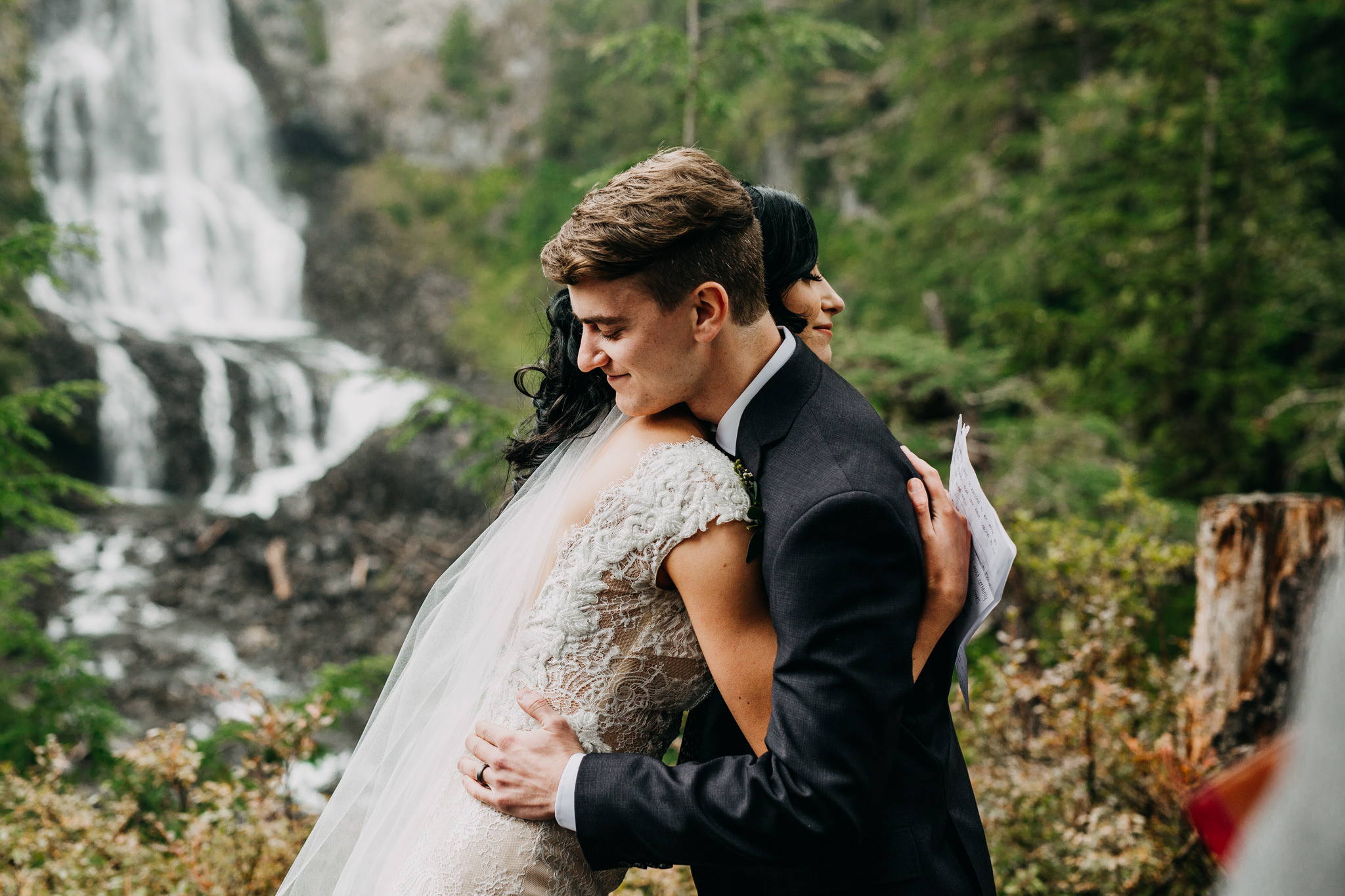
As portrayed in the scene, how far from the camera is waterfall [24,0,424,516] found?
50.3ft

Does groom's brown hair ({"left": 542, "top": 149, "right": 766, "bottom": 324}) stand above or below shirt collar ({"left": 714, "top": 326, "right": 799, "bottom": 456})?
above

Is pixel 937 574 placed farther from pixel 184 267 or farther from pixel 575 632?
pixel 184 267

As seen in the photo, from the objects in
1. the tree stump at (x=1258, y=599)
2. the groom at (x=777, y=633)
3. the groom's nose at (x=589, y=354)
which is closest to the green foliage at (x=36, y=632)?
the groom's nose at (x=589, y=354)

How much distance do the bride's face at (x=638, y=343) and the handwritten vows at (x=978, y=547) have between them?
0.54 m

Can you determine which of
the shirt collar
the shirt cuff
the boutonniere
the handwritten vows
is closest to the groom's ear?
the shirt collar

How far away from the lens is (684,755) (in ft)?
5.69

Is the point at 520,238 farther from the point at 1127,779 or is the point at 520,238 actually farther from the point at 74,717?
the point at 1127,779

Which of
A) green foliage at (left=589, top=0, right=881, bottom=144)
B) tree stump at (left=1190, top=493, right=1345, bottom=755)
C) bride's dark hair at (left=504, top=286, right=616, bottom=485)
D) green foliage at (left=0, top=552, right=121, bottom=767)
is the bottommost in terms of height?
green foliage at (left=0, top=552, right=121, bottom=767)

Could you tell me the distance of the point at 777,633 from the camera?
1.35 m

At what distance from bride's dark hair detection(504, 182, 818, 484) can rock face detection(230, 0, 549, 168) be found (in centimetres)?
2682

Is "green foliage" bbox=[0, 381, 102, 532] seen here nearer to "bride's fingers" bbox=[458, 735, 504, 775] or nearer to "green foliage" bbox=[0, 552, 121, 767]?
"green foliage" bbox=[0, 552, 121, 767]

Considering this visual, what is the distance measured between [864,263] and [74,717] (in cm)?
1188

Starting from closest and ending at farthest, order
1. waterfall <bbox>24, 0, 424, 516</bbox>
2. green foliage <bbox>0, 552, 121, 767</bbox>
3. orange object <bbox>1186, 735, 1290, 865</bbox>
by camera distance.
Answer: orange object <bbox>1186, 735, 1290, 865</bbox> → green foliage <bbox>0, 552, 121, 767</bbox> → waterfall <bbox>24, 0, 424, 516</bbox>

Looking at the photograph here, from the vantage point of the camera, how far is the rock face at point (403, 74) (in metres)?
25.9
